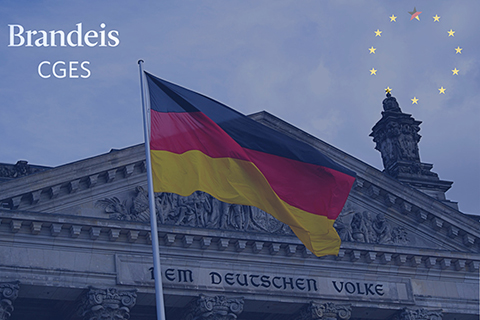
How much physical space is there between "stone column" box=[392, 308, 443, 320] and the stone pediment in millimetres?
2486

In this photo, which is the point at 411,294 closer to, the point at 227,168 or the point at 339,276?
the point at 339,276

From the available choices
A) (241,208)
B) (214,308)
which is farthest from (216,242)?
(214,308)

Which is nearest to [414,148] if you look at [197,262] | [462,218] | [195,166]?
[462,218]

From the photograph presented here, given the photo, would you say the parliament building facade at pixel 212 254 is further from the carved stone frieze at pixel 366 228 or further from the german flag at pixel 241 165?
the german flag at pixel 241 165

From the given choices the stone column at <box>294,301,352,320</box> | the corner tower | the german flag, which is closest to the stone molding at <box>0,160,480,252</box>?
the stone column at <box>294,301,352,320</box>

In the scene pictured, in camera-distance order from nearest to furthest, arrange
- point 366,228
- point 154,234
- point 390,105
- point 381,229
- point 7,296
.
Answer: point 154,234 → point 7,296 → point 366,228 → point 381,229 → point 390,105

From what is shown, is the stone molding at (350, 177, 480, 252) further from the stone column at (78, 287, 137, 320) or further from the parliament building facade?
the stone column at (78, 287, 137, 320)

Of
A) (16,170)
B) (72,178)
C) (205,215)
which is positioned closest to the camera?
(72,178)

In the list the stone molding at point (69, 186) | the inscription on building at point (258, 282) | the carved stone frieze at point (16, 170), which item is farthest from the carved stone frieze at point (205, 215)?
the carved stone frieze at point (16, 170)

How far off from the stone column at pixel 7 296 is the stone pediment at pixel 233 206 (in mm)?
2655

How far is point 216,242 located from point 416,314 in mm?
8535

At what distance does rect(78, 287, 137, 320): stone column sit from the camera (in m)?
27.1

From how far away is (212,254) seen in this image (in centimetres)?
2972

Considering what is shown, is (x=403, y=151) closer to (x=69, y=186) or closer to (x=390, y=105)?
(x=390, y=105)
